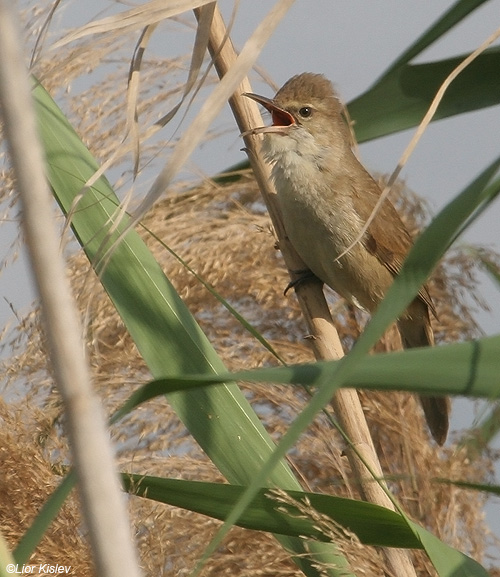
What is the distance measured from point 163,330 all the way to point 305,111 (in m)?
1.40

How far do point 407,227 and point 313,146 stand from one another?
44cm

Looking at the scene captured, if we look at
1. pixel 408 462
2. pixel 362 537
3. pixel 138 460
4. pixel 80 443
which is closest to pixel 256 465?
pixel 362 537

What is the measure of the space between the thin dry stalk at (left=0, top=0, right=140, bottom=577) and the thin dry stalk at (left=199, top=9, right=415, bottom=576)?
3.02 ft

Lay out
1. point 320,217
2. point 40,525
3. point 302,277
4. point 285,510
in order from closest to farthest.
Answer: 1. point 40,525
2. point 285,510
3. point 302,277
4. point 320,217

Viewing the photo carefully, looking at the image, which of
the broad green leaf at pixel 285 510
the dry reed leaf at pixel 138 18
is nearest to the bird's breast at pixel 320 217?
the broad green leaf at pixel 285 510

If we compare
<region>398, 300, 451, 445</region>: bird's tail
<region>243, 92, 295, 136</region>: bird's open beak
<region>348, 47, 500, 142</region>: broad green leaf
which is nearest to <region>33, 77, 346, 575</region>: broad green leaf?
<region>348, 47, 500, 142</region>: broad green leaf

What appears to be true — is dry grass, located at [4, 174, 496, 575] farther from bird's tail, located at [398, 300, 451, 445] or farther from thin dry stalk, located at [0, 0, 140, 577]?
thin dry stalk, located at [0, 0, 140, 577]

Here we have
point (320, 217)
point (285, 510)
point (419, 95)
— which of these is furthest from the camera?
point (320, 217)

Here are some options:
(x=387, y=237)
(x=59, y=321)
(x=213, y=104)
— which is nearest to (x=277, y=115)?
(x=387, y=237)

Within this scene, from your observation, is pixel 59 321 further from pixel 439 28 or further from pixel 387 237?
pixel 387 237

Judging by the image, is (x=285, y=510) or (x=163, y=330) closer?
(x=285, y=510)

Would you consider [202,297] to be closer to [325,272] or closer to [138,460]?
[325,272]

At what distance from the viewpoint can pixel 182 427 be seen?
6.56ft

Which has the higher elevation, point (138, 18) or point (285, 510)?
point (138, 18)
